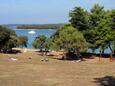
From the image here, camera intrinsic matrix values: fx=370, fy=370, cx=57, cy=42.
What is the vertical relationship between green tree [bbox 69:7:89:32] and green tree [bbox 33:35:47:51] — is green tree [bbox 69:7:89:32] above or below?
above

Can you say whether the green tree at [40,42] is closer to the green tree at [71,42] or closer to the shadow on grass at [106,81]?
the green tree at [71,42]

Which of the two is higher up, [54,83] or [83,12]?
[83,12]

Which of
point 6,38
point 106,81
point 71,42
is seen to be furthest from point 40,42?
point 106,81

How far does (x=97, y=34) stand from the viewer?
64.1m

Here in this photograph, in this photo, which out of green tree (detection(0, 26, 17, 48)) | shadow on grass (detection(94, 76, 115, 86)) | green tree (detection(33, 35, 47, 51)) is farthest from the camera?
green tree (detection(33, 35, 47, 51))

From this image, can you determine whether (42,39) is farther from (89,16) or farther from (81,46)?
(81,46)

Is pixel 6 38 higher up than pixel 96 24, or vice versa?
pixel 96 24

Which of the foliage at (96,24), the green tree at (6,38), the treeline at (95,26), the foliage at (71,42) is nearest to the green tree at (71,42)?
the foliage at (71,42)

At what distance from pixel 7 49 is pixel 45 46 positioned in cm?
741

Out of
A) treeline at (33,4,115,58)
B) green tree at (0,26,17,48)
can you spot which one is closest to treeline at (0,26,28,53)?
green tree at (0,26,17,48)

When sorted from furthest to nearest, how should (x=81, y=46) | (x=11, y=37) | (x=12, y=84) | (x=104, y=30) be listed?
(x=11, y=37)
(x=104, y=30)
(x=81, y=46)
(x=12, y=84)

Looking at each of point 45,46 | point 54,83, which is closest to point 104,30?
point 45,46

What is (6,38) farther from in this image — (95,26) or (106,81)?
(106,81)

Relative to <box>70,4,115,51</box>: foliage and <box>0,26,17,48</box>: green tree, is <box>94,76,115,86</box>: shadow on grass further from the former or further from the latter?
<box>0,26,17,48</box>: green tree
